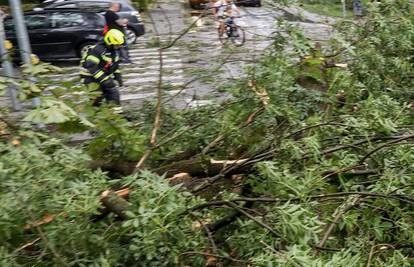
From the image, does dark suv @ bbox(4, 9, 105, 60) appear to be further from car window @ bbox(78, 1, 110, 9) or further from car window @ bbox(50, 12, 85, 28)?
car window @ bbox(78, 1, 110, 9)

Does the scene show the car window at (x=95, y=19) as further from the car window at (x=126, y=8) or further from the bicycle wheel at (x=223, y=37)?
the bicycle wheel at (x=223, y=37)

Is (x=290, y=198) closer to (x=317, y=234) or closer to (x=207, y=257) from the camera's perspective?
(x=317, y=234)

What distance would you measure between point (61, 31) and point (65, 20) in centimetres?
31

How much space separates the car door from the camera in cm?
1262

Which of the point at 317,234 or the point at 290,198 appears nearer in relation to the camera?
the point at 317,234

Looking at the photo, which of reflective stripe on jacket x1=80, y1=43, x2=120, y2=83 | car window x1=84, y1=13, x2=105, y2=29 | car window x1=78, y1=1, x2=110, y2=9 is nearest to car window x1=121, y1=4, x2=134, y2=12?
car window x1=78, y1=1, x2=110, y2=9

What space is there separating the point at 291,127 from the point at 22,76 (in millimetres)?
1791

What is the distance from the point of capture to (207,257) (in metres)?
2.49

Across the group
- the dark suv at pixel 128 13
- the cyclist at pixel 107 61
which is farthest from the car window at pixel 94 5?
the cyclist at pixel 107 61

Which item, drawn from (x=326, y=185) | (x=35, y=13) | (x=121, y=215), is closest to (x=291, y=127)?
(x=326, y=185)

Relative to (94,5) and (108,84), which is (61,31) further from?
(108,84)

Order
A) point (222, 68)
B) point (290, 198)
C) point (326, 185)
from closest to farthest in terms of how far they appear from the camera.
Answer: point (290, 198) < point (326, 185) < point (222, 68)

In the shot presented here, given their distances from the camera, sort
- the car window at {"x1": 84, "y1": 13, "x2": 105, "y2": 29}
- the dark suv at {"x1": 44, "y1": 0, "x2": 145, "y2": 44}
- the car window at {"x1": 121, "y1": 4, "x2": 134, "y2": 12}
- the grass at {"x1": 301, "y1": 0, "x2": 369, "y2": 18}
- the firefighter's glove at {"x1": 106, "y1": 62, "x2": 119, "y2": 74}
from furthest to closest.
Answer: the car window at {"x1": 121, "y1": 4, "x2": 134, "y2": 12} < the dark suv at {"x1": 44, "y1": 0, "x2": 145, "y2": 44} < the car window at {"x1": 84, "y1": 13, "x2": 105, "y2": 29} < the firefighter's glove at {"x1": 106, "y1": 62, "x2": 119, "y2": 74} < the grass at {"x1": 301, "y1": 0, "x2": 369, "y2": 18}

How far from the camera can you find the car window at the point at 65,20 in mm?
12625
